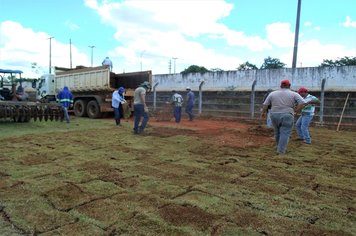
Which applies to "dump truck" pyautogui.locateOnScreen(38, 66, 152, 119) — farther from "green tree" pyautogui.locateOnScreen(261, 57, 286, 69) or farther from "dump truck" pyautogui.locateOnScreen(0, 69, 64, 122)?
"green tree" pyautogui.locateOnScreen(261, 57, 286, 69)

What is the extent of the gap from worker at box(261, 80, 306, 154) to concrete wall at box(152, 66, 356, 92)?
9127 millimetres

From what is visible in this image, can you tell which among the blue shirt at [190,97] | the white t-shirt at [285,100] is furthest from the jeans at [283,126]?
the blue shirt at [190,97]

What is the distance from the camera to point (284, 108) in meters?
7.25

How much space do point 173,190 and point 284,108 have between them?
144 inches

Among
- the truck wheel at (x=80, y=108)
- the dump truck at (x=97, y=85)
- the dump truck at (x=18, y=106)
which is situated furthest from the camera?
the truck wheel at (x=80, y=108)

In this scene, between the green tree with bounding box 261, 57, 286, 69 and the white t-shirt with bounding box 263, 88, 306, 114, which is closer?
the white t-shirt with bounding box 263, 88, 306, 114

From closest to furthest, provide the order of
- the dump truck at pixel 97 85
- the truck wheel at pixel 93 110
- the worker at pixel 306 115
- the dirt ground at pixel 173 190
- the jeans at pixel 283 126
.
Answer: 1. the dirt ground at pixel 173 190
2. the jeans at pixel 283 126
3. the worker at pixel 306 115
4. the dump truck at pixel 97 85
5. the truck wheel at pixel 93 110

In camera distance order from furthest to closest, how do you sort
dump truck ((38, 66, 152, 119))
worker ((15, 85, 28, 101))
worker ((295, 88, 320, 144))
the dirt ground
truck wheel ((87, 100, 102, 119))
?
1. truck wheel ((87, 100, 102, 119))
2. dump truck ((38, 66, 152, 119))
3. worker ((15, 85, 28, 101))
4. worker ((295, 88, 320, 144))
5. the dirt ground

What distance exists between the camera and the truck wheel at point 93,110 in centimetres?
1664

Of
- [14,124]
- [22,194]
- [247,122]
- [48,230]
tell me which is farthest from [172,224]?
[247,122]

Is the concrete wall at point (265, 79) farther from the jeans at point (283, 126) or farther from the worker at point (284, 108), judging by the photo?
the jeans at point (283, 126)

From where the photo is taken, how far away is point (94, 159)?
6414mm

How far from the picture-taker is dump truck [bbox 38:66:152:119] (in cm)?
1623

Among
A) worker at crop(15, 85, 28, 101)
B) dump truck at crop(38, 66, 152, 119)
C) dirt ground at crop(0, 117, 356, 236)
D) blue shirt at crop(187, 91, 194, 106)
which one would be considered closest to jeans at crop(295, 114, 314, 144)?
dirt ground at crop(0, 117, 356, 236)
